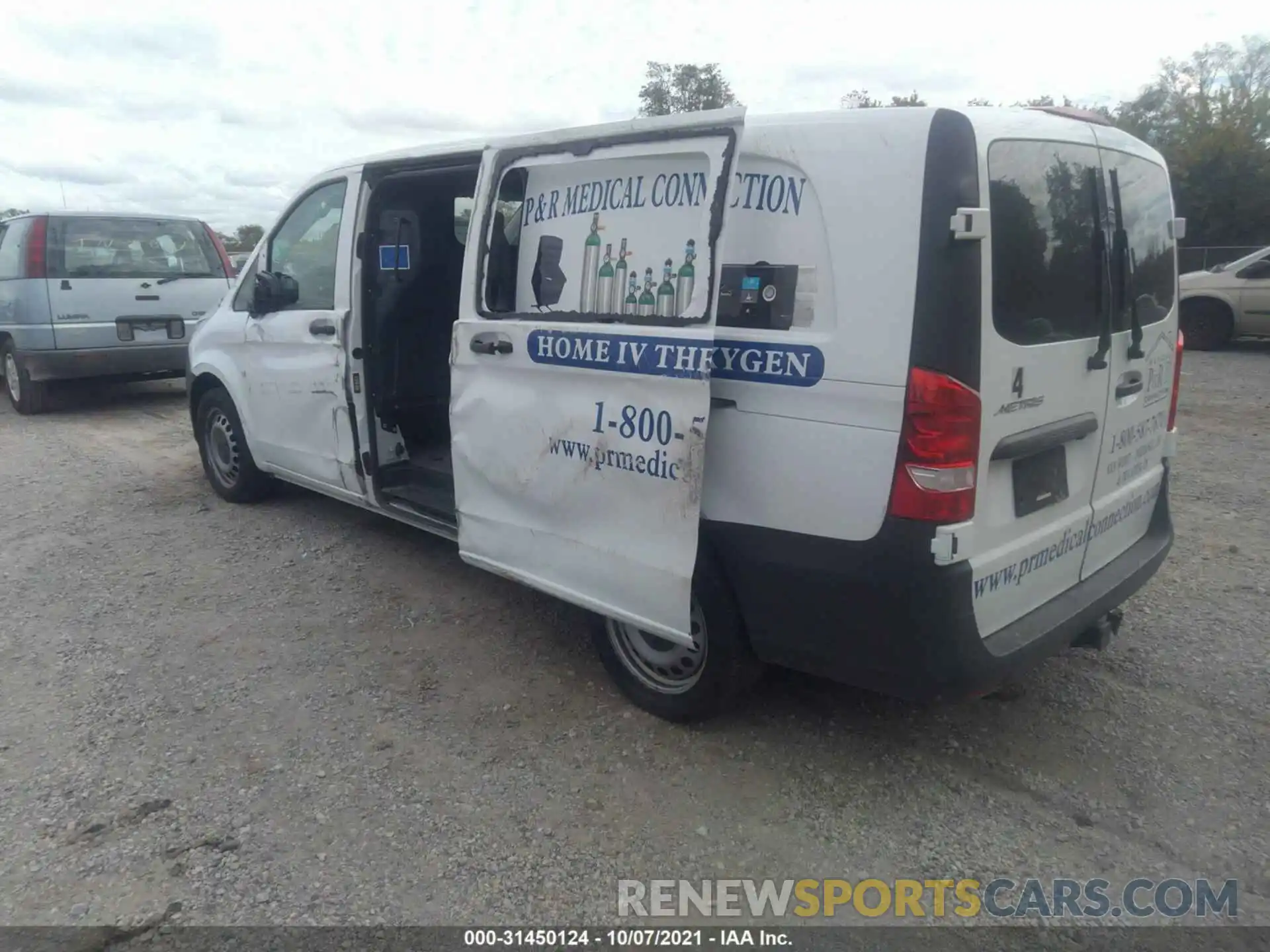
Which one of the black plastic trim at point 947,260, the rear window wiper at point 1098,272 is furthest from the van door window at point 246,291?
the rear window wiper at point 1098,272

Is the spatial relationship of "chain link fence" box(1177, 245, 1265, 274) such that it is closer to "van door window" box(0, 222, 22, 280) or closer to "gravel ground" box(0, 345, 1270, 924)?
"gravel ground" box(0, 345, 1270, 924)

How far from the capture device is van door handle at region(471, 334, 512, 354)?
359 centimetres

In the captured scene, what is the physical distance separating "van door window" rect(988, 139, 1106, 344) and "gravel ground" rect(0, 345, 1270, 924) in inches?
58.1

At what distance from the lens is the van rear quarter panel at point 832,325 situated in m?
2.57

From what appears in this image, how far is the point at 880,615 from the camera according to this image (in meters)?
2.72

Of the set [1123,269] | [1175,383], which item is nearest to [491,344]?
[1123,269]

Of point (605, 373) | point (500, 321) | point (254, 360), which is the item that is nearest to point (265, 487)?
point (254, 360)

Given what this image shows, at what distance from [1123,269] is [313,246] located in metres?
3.87

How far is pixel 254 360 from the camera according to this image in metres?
5.46

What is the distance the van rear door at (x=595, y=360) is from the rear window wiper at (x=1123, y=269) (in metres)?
1.29

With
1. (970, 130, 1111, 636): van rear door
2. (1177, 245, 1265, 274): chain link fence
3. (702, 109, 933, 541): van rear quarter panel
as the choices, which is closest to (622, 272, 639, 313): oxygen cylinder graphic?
(702, 109, 933, 541): van rear quarter panel

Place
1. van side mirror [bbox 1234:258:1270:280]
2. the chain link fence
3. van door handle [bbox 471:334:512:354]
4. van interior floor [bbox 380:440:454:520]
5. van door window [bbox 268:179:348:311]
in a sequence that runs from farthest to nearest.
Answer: the chain link fence, van side mirror [bbox 1234:258:1270:280], van door window [bbox 268:179:348:311], van interior floor [bbox 380:440:454:520], van door handle [bbox 471:334:512:354]

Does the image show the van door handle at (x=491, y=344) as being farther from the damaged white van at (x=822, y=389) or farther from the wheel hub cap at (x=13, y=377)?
the wheel hub cap at (x=13, y=377)

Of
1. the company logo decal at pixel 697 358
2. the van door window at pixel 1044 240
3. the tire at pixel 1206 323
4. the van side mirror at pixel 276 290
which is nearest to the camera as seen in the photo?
the van door window at pixel 1044 240
